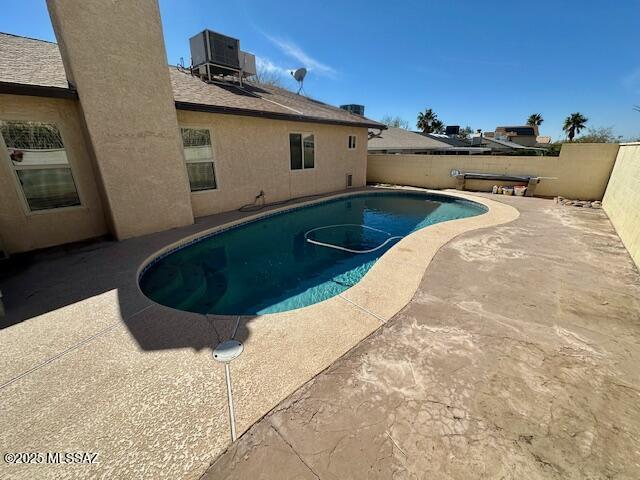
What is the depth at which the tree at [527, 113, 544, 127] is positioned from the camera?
49438 millimetres

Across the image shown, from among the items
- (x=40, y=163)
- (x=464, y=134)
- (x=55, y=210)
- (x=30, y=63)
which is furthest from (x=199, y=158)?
(x=464, y=134)

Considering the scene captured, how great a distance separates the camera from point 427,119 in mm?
40969

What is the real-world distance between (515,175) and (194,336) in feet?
46.4

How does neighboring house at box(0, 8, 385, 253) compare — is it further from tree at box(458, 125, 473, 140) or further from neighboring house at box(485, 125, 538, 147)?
neighboring house at box(485, 125, 538, 147)

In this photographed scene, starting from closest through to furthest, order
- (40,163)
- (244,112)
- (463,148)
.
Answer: (40,163) → (244,112) → (463,148)

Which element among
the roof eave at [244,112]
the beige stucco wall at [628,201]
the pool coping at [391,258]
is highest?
the roof eave at [244,112]

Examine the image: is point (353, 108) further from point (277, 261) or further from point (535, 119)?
point (535, 119)

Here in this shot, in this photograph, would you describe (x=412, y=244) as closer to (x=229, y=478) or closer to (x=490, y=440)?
(x=490, y=440)

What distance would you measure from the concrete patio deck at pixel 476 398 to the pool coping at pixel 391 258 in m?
0.27

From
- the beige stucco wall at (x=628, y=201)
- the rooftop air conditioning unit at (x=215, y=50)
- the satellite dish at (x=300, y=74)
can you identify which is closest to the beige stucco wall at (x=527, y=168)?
the beige stucco wall at (x=628, y=201)

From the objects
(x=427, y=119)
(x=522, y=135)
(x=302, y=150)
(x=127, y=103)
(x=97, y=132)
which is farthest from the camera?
(x=522, y=135)

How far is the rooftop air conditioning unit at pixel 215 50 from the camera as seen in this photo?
8.83 m

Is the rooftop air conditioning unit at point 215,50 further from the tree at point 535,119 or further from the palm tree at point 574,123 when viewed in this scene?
the tree at point 535,119

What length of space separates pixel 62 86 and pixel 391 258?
23.3 feet
